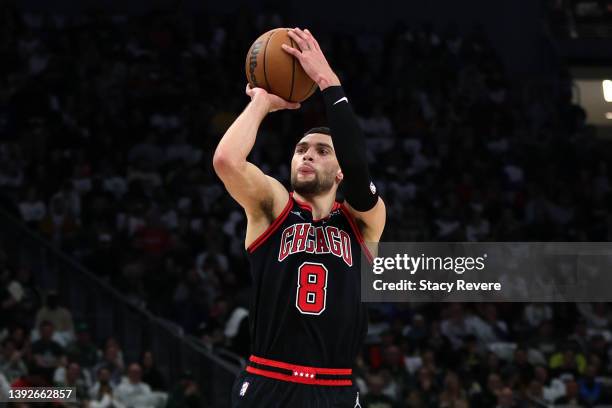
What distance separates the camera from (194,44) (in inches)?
662

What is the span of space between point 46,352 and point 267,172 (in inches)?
179

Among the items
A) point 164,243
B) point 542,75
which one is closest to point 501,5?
point 542,75

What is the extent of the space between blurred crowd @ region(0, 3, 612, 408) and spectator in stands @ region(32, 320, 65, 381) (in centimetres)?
2

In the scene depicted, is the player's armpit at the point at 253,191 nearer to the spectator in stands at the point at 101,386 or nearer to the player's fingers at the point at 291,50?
the player's fingers at the point at 291,50

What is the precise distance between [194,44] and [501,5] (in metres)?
5.61

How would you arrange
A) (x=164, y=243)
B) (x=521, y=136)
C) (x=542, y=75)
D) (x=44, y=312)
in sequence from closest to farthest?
(x=44, y=312) → (x=164, y=243) → (x=521, y=136) → (x=542, y=75)

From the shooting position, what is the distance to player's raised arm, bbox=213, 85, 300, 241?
14.1 ft

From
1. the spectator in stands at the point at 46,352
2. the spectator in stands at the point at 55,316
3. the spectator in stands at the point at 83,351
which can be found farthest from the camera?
the spectator in stands at the point at 55,316

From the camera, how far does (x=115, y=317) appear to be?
12211 millimetres

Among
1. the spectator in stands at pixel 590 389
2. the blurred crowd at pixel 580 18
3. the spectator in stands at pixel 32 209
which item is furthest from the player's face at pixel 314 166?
the blurred crowd at pixel 580 18

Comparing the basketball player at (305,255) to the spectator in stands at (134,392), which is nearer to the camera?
the basketball player at (305,255)

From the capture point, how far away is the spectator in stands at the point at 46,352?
35.0 feet

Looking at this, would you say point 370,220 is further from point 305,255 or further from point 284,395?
point 284,395

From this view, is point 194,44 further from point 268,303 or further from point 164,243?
point 268,303
